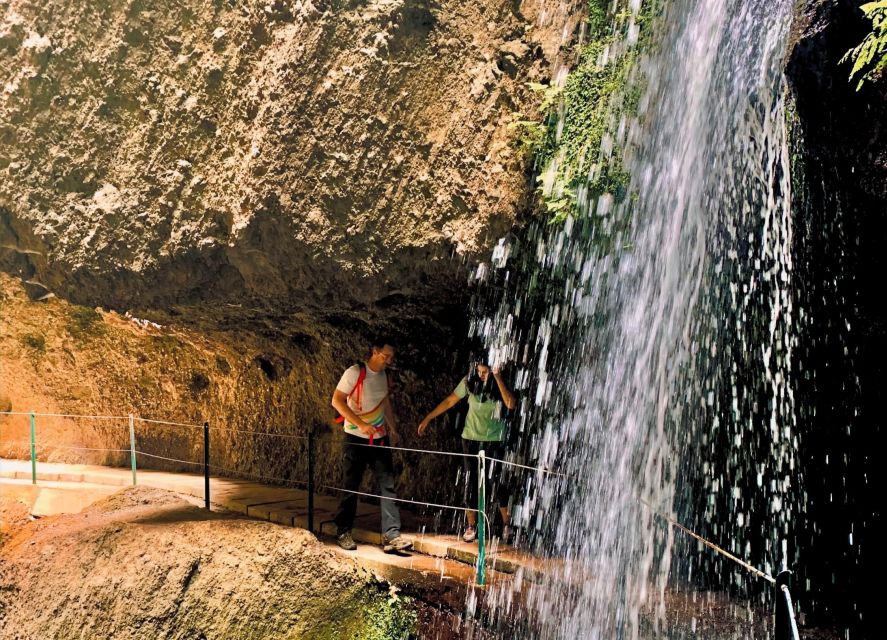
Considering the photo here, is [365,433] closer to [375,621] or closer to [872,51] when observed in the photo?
[375,621]

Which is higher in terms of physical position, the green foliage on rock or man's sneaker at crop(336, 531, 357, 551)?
the green foliage on rock

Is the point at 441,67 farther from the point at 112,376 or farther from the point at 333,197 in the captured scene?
the point at 112,376

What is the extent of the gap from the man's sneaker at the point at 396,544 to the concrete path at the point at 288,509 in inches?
2.7

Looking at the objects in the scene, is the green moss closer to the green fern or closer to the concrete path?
the concrete path

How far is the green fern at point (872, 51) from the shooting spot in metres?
4.29

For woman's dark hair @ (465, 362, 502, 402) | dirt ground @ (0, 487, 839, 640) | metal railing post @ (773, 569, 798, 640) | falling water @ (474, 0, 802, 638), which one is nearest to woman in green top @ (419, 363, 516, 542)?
woman's dark hair @ (465, 362, 502, 402)

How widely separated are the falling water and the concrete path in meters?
0.42

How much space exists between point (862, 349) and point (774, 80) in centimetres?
221

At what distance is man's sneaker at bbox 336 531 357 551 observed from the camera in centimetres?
589

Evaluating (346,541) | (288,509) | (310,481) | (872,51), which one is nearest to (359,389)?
(310,481)

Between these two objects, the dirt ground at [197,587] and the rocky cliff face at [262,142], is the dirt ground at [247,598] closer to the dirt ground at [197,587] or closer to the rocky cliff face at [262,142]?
the dirt ground at [197,587]

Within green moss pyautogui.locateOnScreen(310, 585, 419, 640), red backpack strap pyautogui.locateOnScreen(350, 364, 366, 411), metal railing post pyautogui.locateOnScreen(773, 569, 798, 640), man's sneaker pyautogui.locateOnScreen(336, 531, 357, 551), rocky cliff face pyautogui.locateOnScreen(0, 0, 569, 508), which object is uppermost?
rocky cliff face pyautogui.locateOnScreen(0, 0, 569, 508)

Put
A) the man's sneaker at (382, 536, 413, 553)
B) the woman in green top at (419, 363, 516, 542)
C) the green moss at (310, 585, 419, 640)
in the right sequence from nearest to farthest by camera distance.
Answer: the green moss at (310, 585, 419, 640) → the man's sneaker at (382, 536, 413, 553) → the woman in green top at (419, 363, 516, 542)

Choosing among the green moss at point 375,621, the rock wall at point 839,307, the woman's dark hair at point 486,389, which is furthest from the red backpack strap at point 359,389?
the rock wall at point 839,307
